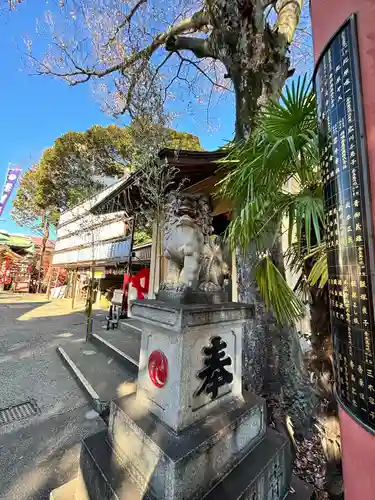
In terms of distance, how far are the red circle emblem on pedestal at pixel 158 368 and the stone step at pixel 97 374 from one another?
200 centimetres

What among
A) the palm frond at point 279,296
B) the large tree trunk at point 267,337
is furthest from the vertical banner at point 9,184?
the palm frond at point 279,296

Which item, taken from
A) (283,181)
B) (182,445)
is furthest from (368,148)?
(182,445)

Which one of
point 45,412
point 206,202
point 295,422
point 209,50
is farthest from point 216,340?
point 209,50

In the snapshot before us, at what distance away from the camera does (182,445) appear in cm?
153

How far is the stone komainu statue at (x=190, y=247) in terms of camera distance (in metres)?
2.02

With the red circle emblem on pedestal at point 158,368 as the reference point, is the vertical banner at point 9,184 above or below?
above

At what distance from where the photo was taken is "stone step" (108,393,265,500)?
1.46 metres

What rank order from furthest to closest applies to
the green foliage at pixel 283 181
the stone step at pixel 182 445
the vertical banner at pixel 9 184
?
the vertical banner at pixel 9 184
the green foliage at pixel 283 181
the stone step at pixel 182 445

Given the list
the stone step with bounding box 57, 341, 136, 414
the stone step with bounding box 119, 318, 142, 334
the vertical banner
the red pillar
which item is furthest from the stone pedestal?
the vertical banner

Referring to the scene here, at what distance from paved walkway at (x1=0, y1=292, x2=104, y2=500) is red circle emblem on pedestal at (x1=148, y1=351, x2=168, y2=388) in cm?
145

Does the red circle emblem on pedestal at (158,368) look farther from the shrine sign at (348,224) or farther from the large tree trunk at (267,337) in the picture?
the large tree trunk at (267,337)

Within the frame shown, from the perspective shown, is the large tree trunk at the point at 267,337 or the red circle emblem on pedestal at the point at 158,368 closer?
the red circle emblem on pedestal at the point at 158,368

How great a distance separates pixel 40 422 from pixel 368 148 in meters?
4.38

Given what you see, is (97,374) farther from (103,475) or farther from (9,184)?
(9,184)
